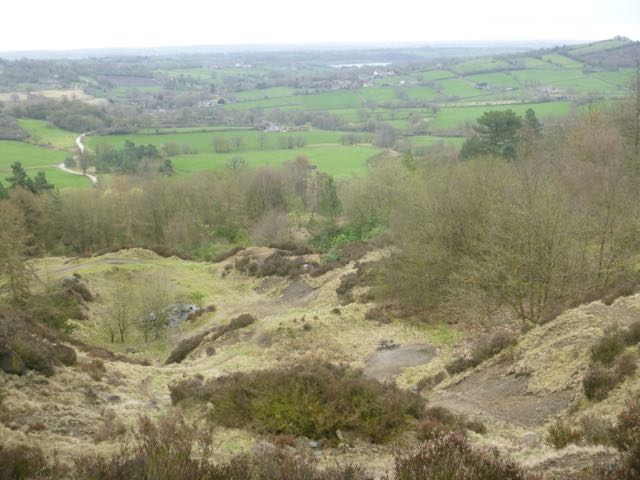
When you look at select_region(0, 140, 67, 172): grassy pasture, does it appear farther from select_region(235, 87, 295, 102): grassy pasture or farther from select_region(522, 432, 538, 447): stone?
select_region(522, 432, 538, 447): stone

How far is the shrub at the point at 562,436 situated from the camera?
8.55 metres

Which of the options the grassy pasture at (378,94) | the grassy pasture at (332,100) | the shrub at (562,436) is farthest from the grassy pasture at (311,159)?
the shrub at (562,436)

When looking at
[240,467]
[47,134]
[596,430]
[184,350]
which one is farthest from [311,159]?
[240,467]

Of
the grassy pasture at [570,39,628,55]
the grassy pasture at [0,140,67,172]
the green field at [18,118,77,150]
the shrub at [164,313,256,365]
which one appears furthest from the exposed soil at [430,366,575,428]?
the grassy pasture at [570,39,628,55]

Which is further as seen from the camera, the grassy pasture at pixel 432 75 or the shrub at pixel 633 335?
the grassy pasture at pixel 432 75

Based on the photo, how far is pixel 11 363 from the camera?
12.5 meters

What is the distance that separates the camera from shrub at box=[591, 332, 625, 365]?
37.2 ft

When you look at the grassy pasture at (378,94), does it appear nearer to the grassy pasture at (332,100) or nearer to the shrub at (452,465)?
the grassy pasture at (332,100)

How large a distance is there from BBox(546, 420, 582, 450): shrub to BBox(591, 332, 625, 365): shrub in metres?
2.98

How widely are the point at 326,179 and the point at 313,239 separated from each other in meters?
8.78

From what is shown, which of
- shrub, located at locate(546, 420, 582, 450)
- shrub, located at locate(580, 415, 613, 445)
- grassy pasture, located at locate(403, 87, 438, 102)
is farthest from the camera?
grassy pasture, located at locate(403, 87, 438, 102)

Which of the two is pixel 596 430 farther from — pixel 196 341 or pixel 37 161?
pixel 37 161

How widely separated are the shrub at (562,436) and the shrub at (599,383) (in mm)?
1706

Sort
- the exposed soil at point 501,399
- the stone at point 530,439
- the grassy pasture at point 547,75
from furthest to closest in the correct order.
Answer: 1. the grassy pasture at point 547,75
2. the exposed soil at point 501,399
3. the stone at point 530,439
